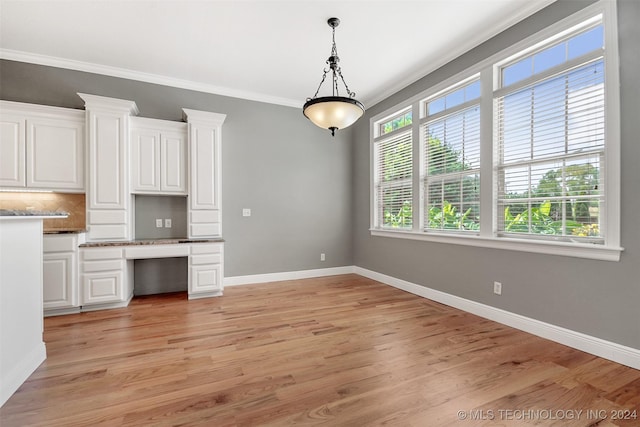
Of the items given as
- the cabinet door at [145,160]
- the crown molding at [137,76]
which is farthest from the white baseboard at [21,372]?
the crown molding at [137,76]

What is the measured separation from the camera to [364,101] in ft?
16.4

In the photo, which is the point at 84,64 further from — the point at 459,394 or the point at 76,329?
the point at 459,394

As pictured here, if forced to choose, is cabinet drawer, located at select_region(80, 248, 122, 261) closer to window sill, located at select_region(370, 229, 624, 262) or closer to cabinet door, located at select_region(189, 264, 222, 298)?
cabinet door, located at select_region(189, 264, 222, 298)

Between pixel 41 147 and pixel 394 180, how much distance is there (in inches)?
177

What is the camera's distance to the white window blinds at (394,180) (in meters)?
4.30

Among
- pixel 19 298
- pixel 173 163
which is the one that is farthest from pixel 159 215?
pixel 19 298

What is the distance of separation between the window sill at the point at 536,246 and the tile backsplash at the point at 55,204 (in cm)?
439

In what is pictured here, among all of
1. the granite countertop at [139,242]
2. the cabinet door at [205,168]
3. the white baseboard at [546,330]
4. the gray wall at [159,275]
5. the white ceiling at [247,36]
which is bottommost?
the white baseboard at [546,330]

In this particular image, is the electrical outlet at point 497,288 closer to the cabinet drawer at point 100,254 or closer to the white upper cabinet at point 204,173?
the white upper cabinet at point 204,173

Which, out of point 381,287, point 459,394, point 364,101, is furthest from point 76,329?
point 364,101

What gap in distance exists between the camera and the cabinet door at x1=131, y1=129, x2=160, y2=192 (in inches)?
146

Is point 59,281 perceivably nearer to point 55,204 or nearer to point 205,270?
point 55,204

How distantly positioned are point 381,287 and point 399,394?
264 cm

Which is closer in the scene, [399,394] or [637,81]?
[399,394]
